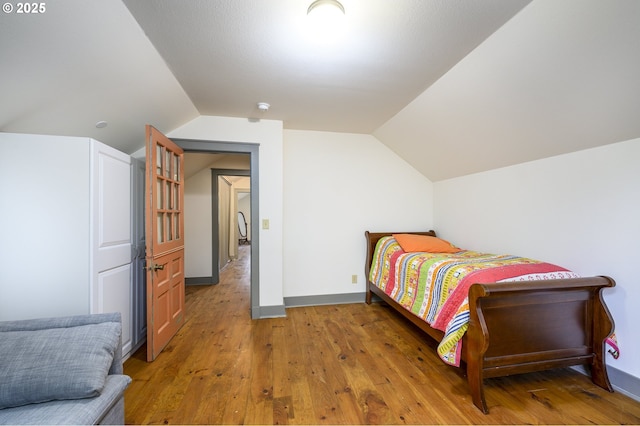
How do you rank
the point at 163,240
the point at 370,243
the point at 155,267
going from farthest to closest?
the point at 370,243 < the point at 163,240 < the point at 155,267

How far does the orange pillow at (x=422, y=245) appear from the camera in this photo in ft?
9.67

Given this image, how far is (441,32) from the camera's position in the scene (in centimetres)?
160

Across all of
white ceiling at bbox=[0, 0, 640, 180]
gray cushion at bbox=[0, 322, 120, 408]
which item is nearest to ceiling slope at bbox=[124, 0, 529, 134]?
white ceiling at bbox=[0, 0, 640, 180]

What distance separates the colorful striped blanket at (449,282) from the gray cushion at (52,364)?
197 centimetres

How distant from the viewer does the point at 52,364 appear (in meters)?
1.09

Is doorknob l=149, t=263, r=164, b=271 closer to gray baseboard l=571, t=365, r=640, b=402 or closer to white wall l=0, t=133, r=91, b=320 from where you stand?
white wall l=0, t=133, r=91, b=320

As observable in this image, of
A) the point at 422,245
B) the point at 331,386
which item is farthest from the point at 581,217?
the point at 331,386

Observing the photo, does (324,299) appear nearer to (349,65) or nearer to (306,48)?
(349,65)

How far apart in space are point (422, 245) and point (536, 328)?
135 centimetres

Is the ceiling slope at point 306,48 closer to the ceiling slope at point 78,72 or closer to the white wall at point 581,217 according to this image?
the ceiling slope at point 78,72

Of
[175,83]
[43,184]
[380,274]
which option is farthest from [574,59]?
[43,184]

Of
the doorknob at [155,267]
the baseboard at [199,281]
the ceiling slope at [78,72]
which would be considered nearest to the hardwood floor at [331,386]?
the doorknob at [155,267]

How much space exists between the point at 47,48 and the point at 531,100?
2986mm

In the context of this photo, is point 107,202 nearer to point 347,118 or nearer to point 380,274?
point 347,118
